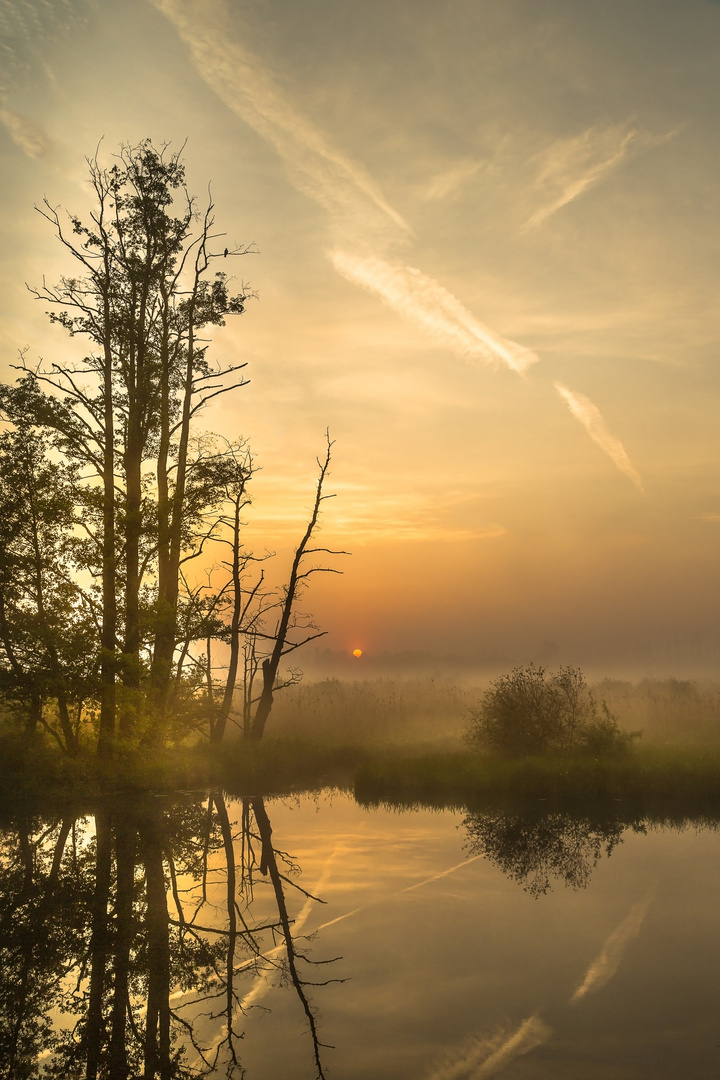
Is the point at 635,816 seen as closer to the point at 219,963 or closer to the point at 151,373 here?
the point at 219,963

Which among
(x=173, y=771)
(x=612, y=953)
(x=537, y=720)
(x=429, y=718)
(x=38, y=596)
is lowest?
(x=612, y=953)

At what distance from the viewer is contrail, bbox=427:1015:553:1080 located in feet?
18.1

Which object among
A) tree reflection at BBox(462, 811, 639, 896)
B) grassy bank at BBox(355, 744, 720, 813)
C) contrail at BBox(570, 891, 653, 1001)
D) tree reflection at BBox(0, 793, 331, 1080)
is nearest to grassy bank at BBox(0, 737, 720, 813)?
grassy bank at BBox(355, 744, 720, 813)

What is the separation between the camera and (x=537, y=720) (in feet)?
75.8

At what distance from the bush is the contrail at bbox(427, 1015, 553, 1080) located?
16782 mm

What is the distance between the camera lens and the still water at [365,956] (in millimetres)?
5848

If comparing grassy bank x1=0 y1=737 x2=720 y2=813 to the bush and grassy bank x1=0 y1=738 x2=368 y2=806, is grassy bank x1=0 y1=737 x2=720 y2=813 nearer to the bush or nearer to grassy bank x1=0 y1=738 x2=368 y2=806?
grassy bank x1=0 y1=738 x2=368 y2=806

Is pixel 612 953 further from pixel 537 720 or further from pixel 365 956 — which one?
pixel 537 720

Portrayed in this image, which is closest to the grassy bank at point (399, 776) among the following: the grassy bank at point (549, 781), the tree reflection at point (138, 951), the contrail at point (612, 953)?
the grassy bank at point (549, 781)

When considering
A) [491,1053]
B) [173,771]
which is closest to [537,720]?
[173,771]

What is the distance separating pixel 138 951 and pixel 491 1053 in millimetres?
4178

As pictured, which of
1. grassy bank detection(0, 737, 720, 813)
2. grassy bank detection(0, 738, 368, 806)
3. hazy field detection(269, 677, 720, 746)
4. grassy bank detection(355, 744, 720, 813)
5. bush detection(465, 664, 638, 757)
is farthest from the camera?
hazy field detection(269, 677, 720, 746)

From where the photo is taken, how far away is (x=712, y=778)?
18578 mm

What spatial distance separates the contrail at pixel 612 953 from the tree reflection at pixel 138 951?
8.78ft
